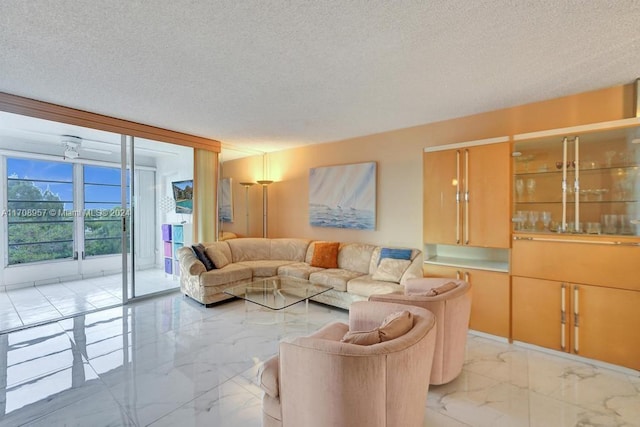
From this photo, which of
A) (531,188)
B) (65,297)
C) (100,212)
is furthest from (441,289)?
(65,297)

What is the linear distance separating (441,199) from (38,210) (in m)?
6.10

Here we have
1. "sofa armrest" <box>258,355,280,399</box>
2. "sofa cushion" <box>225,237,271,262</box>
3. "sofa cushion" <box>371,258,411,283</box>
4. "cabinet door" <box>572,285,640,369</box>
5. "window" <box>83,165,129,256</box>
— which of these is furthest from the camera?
"sofa cushion" <box>225,237,271,262</box>

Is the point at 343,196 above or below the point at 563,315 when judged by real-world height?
above

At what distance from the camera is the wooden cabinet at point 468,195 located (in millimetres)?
3090

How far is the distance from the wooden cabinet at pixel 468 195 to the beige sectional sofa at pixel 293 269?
64cm

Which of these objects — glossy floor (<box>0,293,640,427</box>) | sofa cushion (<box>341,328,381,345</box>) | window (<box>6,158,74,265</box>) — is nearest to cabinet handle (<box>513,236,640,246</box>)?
glossy floor (<box>0,293,640,427</box>)

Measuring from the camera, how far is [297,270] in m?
4.45

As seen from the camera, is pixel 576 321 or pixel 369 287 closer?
pixel 576 321

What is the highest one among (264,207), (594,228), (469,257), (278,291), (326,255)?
(264,207)

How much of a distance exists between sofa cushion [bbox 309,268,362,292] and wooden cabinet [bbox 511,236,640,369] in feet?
6.21

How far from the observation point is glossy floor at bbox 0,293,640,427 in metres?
1.96

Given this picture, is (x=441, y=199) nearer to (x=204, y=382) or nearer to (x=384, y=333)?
(x=384, y=333)

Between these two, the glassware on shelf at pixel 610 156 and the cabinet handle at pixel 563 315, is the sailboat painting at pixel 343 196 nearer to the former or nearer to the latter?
the cabinet handle at pixel 563 315

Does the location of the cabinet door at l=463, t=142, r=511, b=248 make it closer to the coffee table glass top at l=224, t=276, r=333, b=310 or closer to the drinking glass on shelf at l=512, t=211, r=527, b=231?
the drinking glass on shelf at l=512, t=211, r=527, b=231
